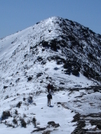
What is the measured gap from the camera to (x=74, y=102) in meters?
17.5

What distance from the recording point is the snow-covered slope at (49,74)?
14.2 meters

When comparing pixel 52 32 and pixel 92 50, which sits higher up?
pixel 52 32

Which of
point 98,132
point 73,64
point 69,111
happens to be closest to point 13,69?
point 73,64

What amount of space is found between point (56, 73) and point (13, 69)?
10.2m

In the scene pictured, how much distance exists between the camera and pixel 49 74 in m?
28.8

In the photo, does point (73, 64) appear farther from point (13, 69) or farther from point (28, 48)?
point (28, 48)

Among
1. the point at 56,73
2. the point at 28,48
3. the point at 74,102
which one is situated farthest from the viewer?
the point at 28,48

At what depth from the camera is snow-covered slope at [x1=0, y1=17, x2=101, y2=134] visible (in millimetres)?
14244

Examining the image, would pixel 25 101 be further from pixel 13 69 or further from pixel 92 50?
pixel 92 50

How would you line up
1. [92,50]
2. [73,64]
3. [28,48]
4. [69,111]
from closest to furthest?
[69,111], [73,64], [28,48], [92,50]

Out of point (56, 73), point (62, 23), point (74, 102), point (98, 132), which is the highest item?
point (62, 23)

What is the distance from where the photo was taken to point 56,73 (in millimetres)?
29250

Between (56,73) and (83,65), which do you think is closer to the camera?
(56,73)

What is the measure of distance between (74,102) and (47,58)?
17237mm
